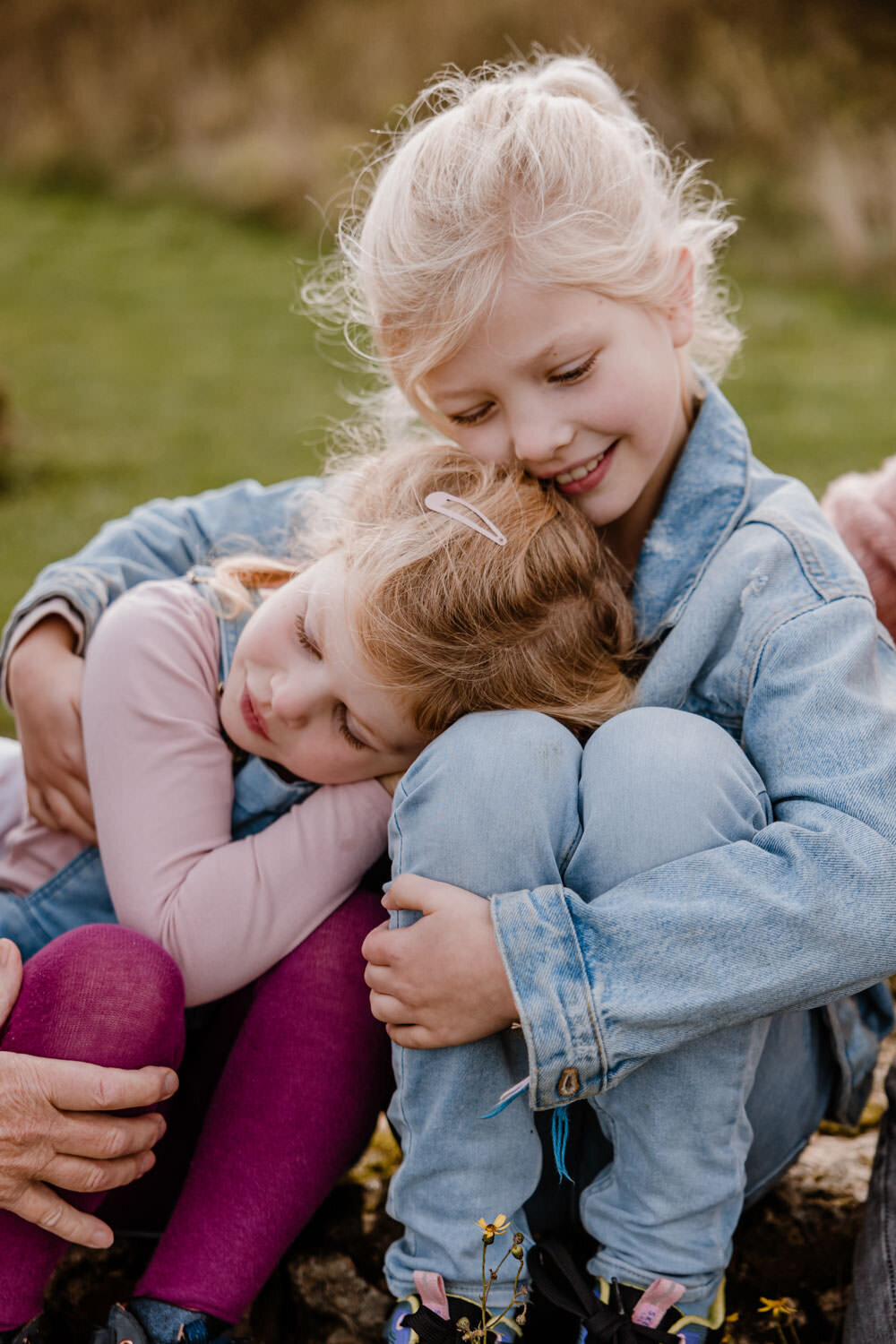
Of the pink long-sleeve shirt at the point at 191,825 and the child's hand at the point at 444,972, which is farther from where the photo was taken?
the pink long-sleeve shirt at the point at 191,825

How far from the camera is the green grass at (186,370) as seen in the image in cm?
516

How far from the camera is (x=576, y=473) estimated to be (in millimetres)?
1938

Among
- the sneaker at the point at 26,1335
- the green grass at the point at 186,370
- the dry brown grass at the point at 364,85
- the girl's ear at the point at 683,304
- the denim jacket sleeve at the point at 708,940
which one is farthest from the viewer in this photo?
the dry brown grass at the point at 364,85

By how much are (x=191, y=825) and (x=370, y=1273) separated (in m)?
0.74

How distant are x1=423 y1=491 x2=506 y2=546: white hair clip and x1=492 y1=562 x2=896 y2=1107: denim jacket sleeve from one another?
0.52 m

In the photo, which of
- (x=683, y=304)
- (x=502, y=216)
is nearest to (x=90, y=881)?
(x=502, y=216)

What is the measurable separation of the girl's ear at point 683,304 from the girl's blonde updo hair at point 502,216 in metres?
0.01

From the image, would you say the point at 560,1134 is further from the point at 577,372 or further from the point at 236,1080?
Result: the point at 577,372

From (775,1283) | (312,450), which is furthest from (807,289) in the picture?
(775,1283)

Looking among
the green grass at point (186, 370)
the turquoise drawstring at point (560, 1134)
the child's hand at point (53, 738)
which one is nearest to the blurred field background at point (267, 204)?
the green grass at point (186, 370)

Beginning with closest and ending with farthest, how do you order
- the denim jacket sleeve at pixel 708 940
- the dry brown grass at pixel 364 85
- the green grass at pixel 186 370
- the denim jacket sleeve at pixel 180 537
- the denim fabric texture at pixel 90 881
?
1. the denim jacket sleeve at pixel 708 940
2. the denim fabric texture at pixel 90 881
3. the denim jacket sleeve at pixel 180 537
4. the green grass at pixel 186 370
5. the dry brown grass at pixel 364 85

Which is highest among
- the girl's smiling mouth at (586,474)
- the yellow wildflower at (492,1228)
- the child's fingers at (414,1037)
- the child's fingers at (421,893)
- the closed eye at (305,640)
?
the girl's smiling mouth at (586,474)

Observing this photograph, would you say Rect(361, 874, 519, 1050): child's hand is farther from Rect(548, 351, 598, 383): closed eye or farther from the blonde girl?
Rect(548, 351, 598, 383): closed eye

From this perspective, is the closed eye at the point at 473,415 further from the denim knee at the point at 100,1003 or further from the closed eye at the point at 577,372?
the denim knee at the point at 100,1003
